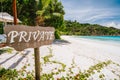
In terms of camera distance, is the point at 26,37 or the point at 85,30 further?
the point at 85,30

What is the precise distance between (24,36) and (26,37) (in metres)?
0.08

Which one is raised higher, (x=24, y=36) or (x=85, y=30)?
(x=24, y=36)

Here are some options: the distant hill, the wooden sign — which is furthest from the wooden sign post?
the distant hill

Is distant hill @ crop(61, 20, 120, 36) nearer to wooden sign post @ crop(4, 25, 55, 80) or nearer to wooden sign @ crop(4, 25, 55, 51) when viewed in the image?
wooden sign post @ crop(4, 25, 55, 80)

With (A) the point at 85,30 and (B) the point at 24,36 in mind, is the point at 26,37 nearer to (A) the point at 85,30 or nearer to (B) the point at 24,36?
(B) the point at 24,36

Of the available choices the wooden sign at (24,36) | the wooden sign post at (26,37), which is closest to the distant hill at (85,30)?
the wooden sign post at (26,37)

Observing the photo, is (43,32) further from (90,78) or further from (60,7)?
(60,7)

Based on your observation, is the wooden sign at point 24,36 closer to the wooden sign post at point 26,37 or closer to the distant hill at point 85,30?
the wooden sign post at point 26,37

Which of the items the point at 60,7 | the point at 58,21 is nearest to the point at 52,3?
the point at 60,7

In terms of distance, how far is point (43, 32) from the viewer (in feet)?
17.7

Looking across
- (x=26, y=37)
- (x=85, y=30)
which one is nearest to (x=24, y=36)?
(x=26, y=37)

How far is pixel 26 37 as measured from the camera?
4.70 metres

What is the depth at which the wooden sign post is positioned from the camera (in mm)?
4237

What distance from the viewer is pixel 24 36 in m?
4.63
